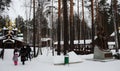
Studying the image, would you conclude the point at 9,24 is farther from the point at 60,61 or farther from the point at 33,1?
the point at 60,61

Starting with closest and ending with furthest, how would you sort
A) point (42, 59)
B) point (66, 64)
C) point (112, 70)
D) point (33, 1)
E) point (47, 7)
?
point (112, 70), point (66, 64), point (42, 59), point (33, 1), point (47, 7)

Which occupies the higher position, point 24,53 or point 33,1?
point 33,1

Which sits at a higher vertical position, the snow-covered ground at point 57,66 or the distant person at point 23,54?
the distant person at point 23,54

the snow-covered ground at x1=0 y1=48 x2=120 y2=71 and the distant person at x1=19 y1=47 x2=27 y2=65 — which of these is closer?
the snow-covered ground at x1=0 y1=48 x2=120 y2=71

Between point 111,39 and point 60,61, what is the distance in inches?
1604

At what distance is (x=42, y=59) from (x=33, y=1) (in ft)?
29.1

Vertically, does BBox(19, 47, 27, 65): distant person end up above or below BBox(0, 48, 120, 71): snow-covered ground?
above

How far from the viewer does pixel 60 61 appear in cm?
1602

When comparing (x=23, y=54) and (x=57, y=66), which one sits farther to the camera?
(x=23, y=54)

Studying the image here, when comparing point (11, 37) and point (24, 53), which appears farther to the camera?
point (11, 37)

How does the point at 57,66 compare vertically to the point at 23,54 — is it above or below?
below

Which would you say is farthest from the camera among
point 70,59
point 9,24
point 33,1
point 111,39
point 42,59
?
point 111,39

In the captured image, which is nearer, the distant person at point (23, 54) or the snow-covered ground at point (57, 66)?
the snow-covered ground at point (57, 66)

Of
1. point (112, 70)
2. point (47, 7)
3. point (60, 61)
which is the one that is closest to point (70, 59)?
point (60, 61)
